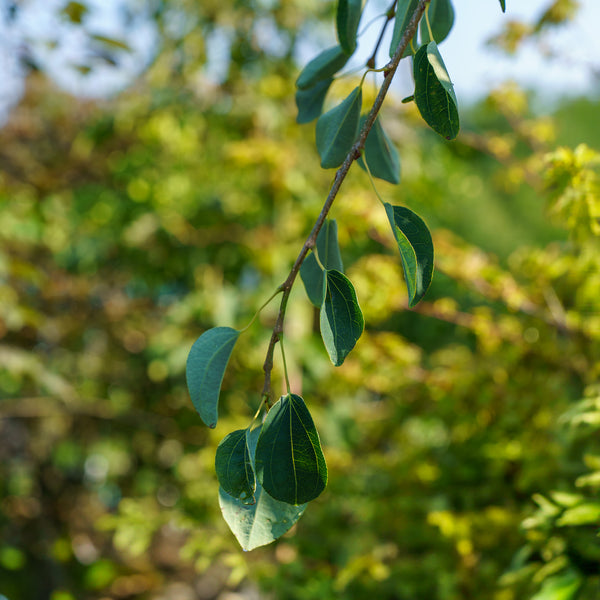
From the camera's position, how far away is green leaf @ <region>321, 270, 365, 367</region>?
1.30ft

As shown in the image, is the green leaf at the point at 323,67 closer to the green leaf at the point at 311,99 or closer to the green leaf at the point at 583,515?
the green leaf at the point at 311,99

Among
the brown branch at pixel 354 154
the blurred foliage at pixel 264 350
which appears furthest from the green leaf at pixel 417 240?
the blurred foliage at pixel 264 350

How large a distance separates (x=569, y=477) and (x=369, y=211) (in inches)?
24.9

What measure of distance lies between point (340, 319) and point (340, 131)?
188mm

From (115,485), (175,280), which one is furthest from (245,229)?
(115,485)

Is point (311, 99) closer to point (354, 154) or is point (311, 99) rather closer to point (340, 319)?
point (354, 154)

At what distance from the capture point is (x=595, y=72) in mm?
1193

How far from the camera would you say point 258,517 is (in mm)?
406

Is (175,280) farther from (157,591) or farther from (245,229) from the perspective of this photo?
(157,591)

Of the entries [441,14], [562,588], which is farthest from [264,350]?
[441,14]

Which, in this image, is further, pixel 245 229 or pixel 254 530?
pixel 245 229

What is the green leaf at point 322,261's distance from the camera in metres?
0.49

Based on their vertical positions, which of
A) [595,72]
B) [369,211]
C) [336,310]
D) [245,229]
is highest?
[245,229]

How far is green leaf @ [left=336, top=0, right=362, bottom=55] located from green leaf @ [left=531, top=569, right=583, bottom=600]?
0.65 metres
